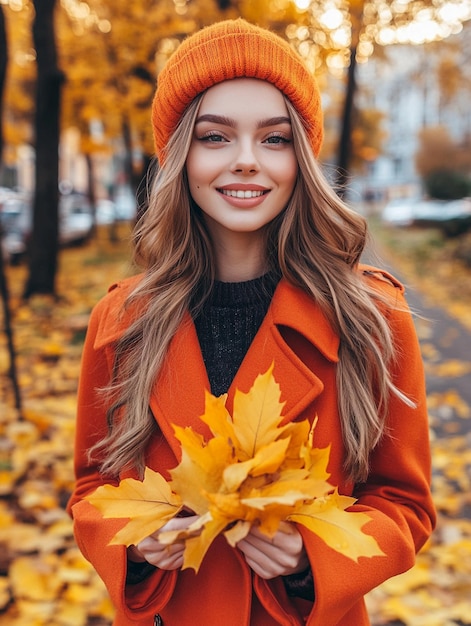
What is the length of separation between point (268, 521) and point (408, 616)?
7.54 ft

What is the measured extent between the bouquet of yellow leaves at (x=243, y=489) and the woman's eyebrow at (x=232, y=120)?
0.73 m

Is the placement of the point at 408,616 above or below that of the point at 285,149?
below

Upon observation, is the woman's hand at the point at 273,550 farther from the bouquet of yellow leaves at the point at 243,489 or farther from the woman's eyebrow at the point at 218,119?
the woman's eyebrow at the point at 218,119

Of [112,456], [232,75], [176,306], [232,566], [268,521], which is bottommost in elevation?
[232,566]

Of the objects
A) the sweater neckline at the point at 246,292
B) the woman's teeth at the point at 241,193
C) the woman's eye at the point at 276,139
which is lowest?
the sweater neckline at the point at 246,292

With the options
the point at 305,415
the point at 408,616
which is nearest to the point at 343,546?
the point at 305,415

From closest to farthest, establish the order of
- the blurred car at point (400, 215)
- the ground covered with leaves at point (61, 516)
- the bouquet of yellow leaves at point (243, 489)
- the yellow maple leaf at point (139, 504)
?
1. the bouquet of yellow leaves at point (243, 489)
2. the yellow maple leaf at point (139, 504)
3. the ground covered with leaves at point (61, 516)
4. the blurred car at point (400, 215)

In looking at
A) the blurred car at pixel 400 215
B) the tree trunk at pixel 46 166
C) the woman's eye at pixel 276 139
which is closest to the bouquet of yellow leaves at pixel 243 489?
the woman's eye at pixel 276 139

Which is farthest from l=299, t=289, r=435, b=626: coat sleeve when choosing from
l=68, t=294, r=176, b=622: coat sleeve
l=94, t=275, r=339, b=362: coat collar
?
l=68, t=294, r=176, b=622: coat sleeve

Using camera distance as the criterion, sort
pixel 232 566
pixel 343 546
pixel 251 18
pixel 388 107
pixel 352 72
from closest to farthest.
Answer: pixel 343 546 < pixel 232 566 < pixel 251 18 < pixel 352 72 < pixel 388 107

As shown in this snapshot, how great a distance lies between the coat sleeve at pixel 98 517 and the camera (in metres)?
1.50

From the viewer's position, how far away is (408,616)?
299cm

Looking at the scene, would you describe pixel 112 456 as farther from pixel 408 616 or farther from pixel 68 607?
pixel 408 616

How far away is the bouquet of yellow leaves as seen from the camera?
3.55 feet
